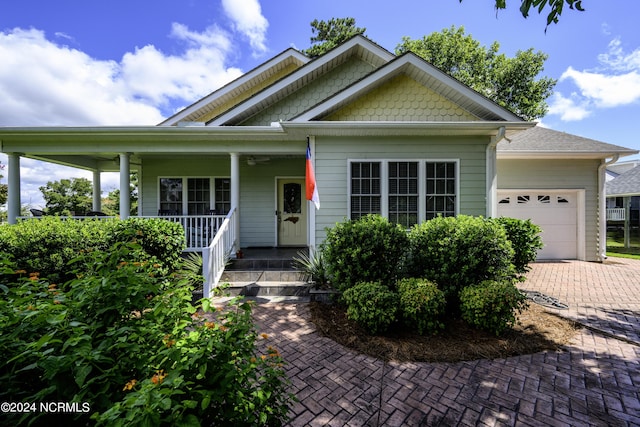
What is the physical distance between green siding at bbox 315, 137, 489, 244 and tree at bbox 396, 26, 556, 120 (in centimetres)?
1420

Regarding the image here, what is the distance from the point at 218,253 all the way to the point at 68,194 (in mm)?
26434

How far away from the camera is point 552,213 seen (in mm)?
9141

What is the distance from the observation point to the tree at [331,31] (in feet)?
62.5

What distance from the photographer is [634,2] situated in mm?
4113

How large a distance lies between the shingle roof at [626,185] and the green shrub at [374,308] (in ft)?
66.0

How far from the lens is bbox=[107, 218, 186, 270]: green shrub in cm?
501

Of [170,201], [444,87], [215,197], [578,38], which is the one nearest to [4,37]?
[170,201]

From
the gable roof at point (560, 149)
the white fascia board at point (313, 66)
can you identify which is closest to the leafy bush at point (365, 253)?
the white fascia board at point (313, 66)

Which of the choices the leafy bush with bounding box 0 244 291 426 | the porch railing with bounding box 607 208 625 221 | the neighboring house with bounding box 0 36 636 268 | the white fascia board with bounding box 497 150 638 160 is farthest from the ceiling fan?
the porch railing with bounding box 607 208 625 221

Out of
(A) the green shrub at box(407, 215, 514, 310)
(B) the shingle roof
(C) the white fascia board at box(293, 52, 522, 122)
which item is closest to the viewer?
(A) the green shrub at box(407, 215, 514, 310)

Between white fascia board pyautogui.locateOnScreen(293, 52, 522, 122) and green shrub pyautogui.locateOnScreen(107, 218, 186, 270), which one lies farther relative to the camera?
white fascia board pyautogui.locateOnScreen(293, 52, 522, 122)

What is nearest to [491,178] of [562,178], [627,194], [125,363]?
[562,178]

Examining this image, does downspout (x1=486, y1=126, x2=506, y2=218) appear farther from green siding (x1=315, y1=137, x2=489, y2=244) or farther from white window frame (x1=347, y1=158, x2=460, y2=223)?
white window frame (x1=347, y1=158, x2=460, y2=223)

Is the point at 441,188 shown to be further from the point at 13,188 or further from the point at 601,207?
the point at 13,188
